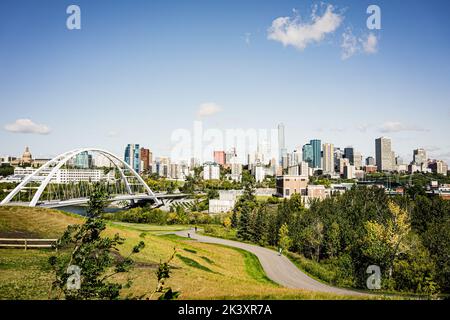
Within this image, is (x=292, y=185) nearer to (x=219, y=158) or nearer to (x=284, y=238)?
(x=284, y=238)

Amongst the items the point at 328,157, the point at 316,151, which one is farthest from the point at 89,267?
the point at 328,157

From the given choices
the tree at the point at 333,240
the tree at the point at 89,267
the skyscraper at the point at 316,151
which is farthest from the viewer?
the skyscraper at the point at 316,151

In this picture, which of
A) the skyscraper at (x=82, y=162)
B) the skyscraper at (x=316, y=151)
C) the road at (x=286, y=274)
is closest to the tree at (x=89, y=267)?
the road at (x=286, y=274)

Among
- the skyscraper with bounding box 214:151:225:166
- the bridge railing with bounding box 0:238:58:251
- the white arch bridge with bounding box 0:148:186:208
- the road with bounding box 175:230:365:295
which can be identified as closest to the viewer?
the bridge railing with bounding box 0:238:58:251

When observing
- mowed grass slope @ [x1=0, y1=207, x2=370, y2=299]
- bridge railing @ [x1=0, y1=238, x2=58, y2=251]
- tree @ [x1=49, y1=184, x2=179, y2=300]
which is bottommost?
mowed grass slope @ [x1=0, y1=207, x2=370, y2=299]

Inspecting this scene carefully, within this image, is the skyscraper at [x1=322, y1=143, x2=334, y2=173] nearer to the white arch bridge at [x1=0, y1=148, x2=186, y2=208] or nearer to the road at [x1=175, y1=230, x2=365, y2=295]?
the white arch bridge at [x1=0, y1=148, x2=186, y2=208]

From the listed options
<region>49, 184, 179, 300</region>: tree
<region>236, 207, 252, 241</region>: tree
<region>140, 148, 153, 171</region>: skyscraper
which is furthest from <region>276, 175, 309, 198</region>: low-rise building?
<region>49, 184, 179, 300</region>: tree

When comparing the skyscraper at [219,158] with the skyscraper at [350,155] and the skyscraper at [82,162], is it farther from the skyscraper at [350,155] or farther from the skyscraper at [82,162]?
the skyscraper at [82,162]
